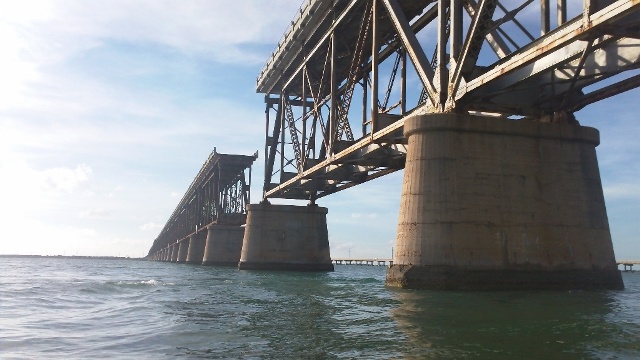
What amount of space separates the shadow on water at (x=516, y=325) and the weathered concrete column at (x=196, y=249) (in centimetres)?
8681

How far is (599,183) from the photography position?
18750mm

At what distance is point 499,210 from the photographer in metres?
17.5

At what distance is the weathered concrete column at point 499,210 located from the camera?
17094 millimetres

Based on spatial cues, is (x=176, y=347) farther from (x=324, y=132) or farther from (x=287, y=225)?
(x=287, y=225)

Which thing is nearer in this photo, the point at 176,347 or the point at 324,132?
the point at 176,347

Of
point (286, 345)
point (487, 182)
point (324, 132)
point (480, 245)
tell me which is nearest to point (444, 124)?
point (487, 182)

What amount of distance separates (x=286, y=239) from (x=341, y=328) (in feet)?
127

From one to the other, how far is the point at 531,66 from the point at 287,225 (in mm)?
33840

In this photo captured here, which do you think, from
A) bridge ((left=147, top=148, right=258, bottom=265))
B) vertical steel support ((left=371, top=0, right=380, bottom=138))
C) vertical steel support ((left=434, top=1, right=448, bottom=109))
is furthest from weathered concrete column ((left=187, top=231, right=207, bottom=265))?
vertical steel support ((left=434, top=1, right=448, bottom=109))

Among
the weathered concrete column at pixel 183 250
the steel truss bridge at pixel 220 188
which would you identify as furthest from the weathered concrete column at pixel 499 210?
the weathered concrete column at pixel 183 250

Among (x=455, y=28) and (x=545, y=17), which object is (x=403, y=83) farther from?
(x=545, y=17)

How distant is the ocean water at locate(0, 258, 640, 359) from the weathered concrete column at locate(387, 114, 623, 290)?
780 millimetres

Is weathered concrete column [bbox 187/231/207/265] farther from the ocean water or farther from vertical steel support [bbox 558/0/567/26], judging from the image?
vertical steel support [bbox 558/0/567/26]

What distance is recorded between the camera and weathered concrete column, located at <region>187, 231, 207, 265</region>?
9962 centimetres
